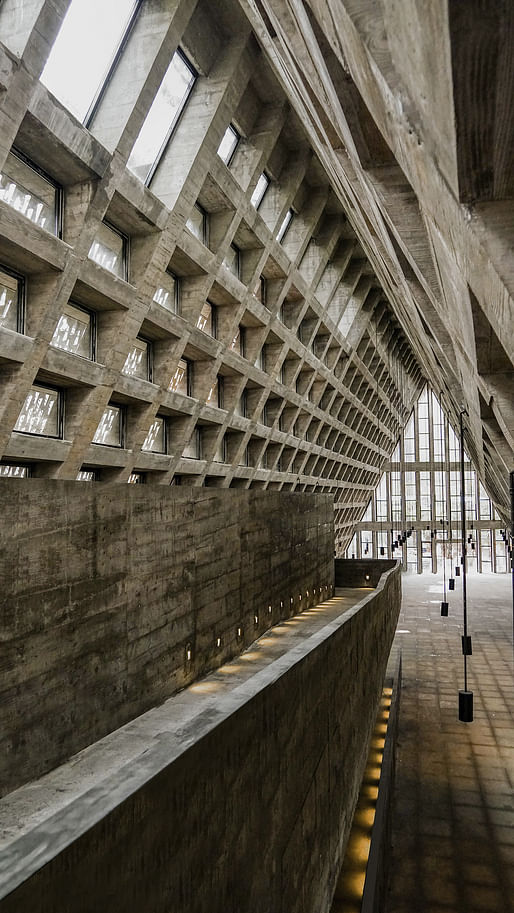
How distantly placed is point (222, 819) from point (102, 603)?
16.1 feet

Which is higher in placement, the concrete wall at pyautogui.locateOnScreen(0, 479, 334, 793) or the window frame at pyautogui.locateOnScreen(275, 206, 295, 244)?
the window frame at pyautogui.locateOnScreen(275, 206, 295, 244)

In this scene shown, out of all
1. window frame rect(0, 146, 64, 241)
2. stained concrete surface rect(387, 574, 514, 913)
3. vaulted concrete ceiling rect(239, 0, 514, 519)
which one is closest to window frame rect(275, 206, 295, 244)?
window frame rect(0, 146, 64, 241)

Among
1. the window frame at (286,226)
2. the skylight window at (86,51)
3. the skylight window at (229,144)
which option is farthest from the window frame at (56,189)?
the window frame at (286,226)

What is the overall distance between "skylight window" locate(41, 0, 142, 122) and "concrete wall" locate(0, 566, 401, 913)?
835 cm

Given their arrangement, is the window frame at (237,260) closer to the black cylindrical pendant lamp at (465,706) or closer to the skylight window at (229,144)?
the skylight window at (229,144)

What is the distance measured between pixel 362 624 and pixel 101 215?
8252 mm

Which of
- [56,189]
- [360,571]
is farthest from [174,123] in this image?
[360,571]

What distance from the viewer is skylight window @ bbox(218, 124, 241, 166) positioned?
13.0 metres

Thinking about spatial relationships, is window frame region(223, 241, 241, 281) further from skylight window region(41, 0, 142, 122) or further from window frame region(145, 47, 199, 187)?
skylight window region(41, 0, 142, 122)

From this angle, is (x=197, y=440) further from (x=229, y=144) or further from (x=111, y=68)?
(x=111, y=68)

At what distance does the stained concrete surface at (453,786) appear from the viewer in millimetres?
9891

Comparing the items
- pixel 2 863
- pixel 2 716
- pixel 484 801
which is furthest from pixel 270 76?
pixel 484 801

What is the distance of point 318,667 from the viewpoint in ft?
24.6

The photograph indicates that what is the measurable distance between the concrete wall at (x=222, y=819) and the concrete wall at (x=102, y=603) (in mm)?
2994
